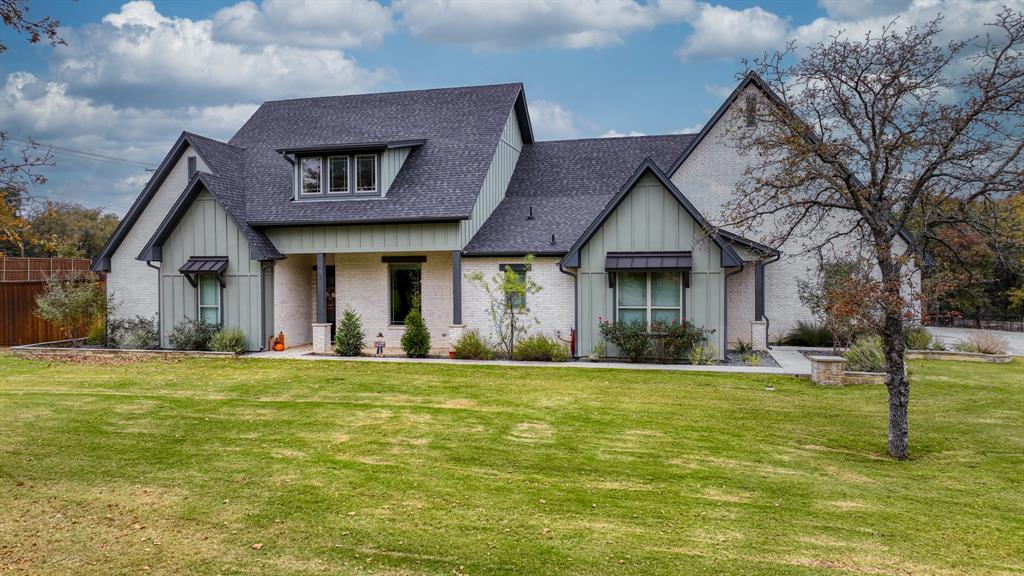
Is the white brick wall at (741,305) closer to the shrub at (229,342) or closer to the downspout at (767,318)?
the downspout at (767,318)

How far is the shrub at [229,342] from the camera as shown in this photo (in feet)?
62.4

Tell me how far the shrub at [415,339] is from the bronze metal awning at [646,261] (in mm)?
5511

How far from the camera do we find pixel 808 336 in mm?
19969

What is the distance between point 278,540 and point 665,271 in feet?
43.7

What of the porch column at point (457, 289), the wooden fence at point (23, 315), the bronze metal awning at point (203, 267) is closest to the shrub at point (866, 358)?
the porch column at point (457, 289)

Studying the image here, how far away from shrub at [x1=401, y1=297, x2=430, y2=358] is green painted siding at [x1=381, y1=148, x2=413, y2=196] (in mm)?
4257

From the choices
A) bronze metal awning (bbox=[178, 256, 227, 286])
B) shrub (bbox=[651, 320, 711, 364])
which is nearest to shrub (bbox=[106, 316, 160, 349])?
bronze metal awning (bbox=[178, 256, 227, 286])

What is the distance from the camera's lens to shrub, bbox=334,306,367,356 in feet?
61.8

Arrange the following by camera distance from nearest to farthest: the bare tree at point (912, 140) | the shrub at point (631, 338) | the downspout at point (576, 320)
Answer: the bare tree at point (912, 140) → the shrub at point (631, 338) → the downspout at point (576, 320)

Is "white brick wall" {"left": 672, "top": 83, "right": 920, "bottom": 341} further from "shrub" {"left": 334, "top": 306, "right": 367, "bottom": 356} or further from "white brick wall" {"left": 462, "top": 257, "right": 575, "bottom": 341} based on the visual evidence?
"shrub" {"left": 334, "top": 306, "right": 367, "bottom": 356}

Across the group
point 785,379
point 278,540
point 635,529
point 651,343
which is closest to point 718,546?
point 635,529

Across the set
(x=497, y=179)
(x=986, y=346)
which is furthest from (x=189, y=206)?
(x=986, y=346)

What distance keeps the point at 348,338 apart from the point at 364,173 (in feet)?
17.8

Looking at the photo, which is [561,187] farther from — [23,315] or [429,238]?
[23,315]
